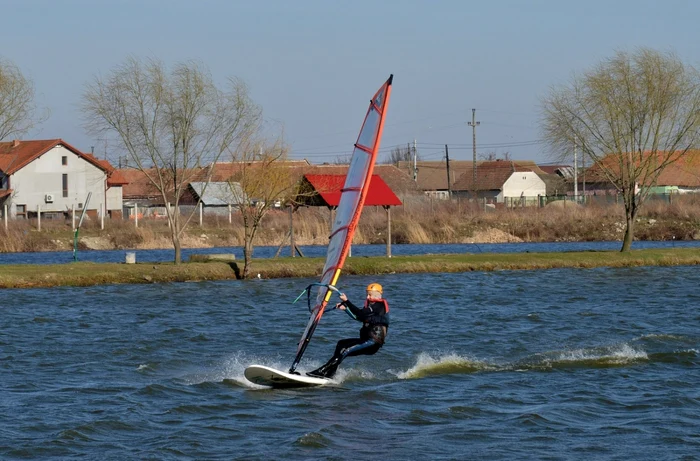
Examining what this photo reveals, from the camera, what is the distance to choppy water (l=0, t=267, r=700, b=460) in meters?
11.4

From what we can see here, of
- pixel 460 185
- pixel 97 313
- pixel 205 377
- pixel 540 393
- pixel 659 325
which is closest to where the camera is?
pixel 540 393

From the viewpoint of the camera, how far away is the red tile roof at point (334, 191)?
3136 cm

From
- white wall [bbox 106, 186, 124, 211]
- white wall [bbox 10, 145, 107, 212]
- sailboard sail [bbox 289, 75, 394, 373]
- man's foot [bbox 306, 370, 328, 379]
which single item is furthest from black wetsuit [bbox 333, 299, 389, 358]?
white wall [bbox 106, 186, 124, 211]

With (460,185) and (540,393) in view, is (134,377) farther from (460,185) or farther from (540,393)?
(460,185)

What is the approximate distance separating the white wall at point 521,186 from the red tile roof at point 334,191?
186ft

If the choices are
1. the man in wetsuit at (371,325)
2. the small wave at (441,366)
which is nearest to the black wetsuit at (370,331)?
the man in wetsuit at (371,325)

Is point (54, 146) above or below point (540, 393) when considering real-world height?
above

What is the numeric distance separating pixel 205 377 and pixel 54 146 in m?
51.2

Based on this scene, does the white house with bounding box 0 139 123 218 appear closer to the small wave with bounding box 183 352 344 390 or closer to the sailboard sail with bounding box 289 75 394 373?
the small wave with bounding box 183 352 344 390

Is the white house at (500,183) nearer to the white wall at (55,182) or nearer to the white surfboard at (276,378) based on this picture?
the white wall at (55,182)

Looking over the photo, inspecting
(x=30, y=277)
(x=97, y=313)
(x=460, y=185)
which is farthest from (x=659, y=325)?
(x=460, y=185)

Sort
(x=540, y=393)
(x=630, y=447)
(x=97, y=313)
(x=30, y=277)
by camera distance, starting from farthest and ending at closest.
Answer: (x=30, y=277), (x=97, y=313), (x=540, y=393), (x=630, y=447)

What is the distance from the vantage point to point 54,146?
63.3 m

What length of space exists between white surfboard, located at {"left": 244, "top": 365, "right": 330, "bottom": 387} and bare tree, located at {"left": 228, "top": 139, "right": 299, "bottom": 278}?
1419cm
